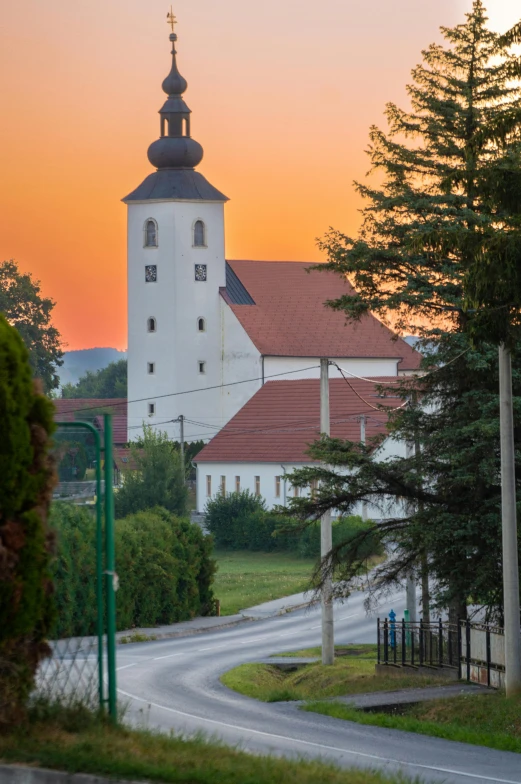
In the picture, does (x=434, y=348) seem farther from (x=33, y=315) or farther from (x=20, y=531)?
(x=33, y=315)

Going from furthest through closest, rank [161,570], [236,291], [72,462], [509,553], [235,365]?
1. [236,291]
2. [235,365]
3. [161,570]
4. [509,553]
5. [72,462]

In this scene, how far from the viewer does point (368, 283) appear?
25609 mm

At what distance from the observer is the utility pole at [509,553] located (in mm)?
18000

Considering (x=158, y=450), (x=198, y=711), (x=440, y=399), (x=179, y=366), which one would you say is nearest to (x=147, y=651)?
(x=440, y=399)

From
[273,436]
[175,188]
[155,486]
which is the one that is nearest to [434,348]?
[155,486]

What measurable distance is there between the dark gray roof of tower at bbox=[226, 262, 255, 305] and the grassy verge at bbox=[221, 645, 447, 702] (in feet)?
257

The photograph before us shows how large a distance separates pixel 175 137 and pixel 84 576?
3985 inches

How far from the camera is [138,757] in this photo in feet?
26.0

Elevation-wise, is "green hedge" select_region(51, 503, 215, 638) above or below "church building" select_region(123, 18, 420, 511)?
below

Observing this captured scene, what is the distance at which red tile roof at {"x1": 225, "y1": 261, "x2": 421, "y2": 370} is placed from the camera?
107 metres

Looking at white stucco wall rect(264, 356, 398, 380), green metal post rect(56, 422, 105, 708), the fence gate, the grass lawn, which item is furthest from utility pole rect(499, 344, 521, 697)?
white stucco wall rect(264, 356, 398, 380)

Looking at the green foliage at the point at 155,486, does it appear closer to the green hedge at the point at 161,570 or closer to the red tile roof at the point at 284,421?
the red tile roof at the point at 284,421

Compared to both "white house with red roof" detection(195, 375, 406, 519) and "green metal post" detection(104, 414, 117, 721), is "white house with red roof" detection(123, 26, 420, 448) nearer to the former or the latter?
"white house with red roof" detection(195, 375, 406, 519)

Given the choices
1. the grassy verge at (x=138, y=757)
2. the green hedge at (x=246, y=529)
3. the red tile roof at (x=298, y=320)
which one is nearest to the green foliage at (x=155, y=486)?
the green hedge at (x=246, y=529)
